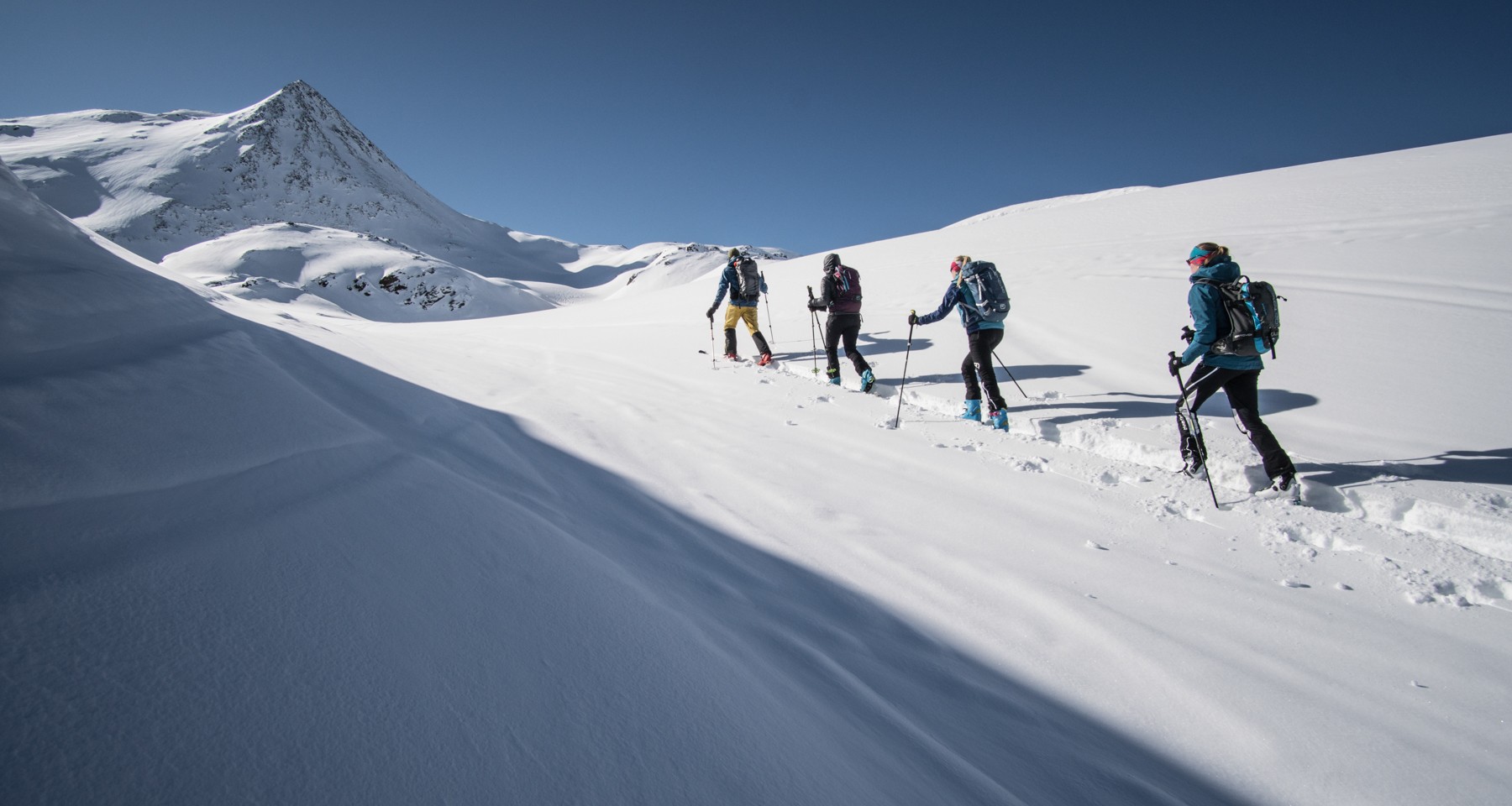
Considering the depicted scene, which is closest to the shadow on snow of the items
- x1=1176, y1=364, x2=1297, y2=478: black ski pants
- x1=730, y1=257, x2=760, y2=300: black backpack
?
x1=1176, y1=364, x2=1297, y2=478: black ski pants

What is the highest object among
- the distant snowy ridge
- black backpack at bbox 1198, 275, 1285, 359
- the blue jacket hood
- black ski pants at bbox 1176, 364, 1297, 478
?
the distant snowy ridge

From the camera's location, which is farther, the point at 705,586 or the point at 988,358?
the point at 988,358

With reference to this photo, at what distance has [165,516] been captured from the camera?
70.4 inches

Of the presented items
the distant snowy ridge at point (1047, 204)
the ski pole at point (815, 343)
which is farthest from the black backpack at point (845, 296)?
the distant snowy ridge at point (1047, 204)

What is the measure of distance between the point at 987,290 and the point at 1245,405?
7.71ft

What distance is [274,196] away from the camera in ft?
374

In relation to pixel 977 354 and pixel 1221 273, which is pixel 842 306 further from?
pixel 1221 273

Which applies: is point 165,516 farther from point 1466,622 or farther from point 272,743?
point 1466,622

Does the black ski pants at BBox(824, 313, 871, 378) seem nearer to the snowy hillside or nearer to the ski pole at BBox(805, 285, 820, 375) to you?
the ski pole at BBox(805, 285, 820, 375)

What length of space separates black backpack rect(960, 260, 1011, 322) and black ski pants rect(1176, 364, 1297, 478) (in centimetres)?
180

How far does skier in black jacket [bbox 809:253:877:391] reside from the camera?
25.5ft

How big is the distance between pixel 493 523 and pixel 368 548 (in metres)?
0.69

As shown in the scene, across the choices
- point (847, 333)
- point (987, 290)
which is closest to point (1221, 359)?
point (987, 290)

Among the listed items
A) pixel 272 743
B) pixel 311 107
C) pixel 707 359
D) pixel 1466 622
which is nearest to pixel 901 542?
pixel 1466 622
